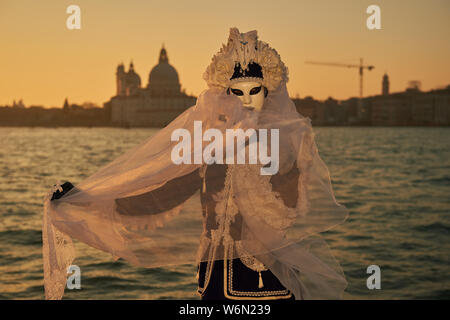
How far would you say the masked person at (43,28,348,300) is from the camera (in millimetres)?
2607

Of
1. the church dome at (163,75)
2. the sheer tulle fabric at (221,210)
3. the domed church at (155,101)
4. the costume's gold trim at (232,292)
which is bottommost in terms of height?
the costume's gold trim at (232,292)

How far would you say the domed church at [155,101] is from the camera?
123312 millimetres

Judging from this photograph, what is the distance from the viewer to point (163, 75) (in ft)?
406

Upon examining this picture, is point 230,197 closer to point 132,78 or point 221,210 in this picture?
point 221,210

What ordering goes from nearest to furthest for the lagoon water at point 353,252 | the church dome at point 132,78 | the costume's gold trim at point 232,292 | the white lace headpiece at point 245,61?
the costume's gold trim at point 232,292 → the white lace headpiece at point 245,61 → the lagoon water at point 353,252 → the church dome at point 132,78

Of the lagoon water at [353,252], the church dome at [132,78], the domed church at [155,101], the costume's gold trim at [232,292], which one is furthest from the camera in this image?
the church dome at [132,78]

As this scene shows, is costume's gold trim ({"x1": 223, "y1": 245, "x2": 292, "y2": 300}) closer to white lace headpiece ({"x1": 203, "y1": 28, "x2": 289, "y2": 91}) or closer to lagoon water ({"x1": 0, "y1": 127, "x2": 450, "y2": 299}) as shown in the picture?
white lace headpiece ({"x1": 203, "y1": 28, "x2": 289, "y2": 91})

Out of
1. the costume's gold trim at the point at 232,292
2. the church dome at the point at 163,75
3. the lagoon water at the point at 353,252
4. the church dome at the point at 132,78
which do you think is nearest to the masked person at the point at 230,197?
→ the costume's gold trim at the point at 232,292

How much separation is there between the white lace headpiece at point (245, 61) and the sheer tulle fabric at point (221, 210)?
6 cm

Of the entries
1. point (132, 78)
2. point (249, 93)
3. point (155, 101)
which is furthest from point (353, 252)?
point (132, 78)

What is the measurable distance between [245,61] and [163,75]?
12252cm

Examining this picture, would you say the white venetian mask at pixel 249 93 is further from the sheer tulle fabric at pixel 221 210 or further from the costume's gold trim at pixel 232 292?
the costume's gold trim at pixel 232 292

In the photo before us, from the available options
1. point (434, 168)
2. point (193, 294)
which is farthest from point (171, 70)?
point (193, 294)
